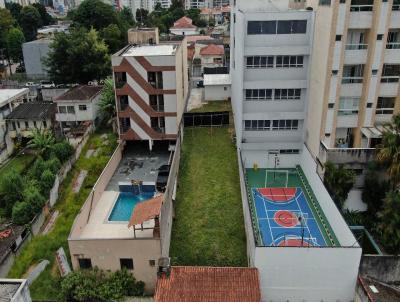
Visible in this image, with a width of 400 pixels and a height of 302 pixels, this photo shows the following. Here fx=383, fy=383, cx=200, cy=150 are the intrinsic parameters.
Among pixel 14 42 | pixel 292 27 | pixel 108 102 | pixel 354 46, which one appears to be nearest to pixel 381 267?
pixel 354 46

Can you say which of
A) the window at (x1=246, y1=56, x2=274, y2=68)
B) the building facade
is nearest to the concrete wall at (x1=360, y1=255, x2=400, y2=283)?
the window at (x1=246, y1=56, x2=274, y2=68)

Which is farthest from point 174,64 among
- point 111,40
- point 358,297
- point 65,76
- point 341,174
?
point 111,40

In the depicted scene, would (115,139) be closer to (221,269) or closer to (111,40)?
(221,269)

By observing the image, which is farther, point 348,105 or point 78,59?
point 78,59

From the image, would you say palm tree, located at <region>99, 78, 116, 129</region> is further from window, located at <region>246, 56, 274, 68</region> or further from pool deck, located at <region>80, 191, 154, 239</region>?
window, located at <region>246, 56, 274, 68</region>

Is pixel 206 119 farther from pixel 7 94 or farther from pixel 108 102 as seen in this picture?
pixel 7 94

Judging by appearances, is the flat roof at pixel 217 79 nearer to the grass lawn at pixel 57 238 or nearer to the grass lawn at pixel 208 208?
the grass lawn at pixel 208 208
